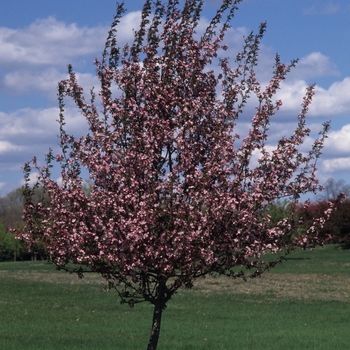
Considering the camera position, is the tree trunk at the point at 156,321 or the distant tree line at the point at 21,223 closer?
the tree trunk at the point at 156,321

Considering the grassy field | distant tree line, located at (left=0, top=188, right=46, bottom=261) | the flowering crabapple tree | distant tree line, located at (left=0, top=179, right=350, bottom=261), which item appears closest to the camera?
the flowering crabapple tree

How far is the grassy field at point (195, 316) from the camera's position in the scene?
18.7 metres

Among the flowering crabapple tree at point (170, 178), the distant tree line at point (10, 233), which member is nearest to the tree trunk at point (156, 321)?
the flowering crabapple tree at point (170, 178)

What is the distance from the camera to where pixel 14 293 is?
3519 cm

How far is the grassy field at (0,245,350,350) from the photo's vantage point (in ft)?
61.4

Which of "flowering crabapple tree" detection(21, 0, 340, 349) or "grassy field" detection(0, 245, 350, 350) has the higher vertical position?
"flowering crabapple tree" detection(21, 0, 340, 349)

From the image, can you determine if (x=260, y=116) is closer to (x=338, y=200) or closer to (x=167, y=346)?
(x=338, y=200)

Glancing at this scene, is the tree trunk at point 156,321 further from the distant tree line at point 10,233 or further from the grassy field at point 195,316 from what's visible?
the distant tree line at point 10,233

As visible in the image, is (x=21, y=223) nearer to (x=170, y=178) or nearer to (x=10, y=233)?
(x=10, y=233)

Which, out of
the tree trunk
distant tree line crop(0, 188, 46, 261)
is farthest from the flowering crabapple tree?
distant tree line crop(0, 188, 46, 261)

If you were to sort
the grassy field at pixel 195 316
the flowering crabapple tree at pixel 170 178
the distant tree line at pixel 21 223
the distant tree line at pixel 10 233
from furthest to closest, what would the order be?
the distant tree line at pixel 10 233 → the distant tree line at pixel 21 223 → the grassy field at pixel 195 316 → the flowering crabapple tree at pixel 170 178

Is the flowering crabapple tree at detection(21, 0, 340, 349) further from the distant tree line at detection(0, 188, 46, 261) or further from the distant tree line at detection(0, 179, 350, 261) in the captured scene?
the distant tree line at detection(0, 188, 46, 261)

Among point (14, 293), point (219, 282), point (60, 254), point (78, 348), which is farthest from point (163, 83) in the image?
point (219, 282)

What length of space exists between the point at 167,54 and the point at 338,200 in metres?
3.44
